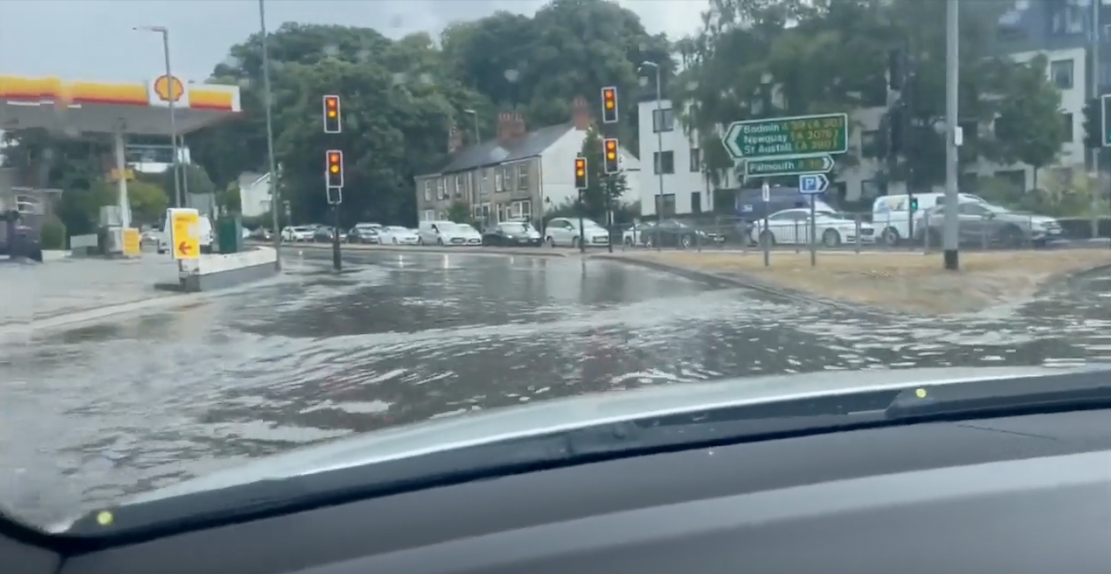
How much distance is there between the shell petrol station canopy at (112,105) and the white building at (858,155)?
3827mm

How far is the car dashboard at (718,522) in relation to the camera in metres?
1.60

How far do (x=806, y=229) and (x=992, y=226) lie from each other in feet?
9.38

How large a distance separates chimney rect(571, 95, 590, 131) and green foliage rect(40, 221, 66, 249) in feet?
9.21

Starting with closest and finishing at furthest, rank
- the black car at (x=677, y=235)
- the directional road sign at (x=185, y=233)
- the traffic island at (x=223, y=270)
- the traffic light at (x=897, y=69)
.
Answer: the directional road sign at (x=185, y=233)
the traffic island at (x=223, y=270)
the traffic light at (x=897, y=69)
the black car at (x=677, y=235)

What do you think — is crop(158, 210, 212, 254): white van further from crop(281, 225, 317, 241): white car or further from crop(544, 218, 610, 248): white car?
crop(544, 218, 610, 248): white car

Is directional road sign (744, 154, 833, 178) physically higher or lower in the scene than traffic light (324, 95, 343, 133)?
lower

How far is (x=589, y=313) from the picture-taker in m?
12.0

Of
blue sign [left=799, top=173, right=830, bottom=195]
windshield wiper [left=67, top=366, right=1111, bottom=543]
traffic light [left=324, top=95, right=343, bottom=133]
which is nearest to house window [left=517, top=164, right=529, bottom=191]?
traffic light [left=324, top=95, right=343, bottom=133]

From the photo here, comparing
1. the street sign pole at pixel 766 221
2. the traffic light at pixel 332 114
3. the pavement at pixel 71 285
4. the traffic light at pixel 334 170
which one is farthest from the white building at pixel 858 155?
the pavement at pixel 71 285

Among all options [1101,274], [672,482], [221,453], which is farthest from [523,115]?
[1101,274]

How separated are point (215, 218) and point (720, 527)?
5614mm

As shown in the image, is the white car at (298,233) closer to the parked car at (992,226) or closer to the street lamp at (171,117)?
the street lamp at (171,117)

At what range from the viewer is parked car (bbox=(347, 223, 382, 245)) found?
8120 mm

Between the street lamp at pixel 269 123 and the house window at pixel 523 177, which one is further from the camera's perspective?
the house window at pixel 523 177
